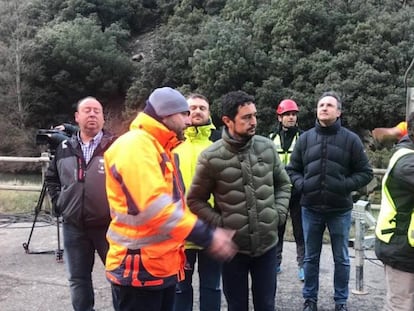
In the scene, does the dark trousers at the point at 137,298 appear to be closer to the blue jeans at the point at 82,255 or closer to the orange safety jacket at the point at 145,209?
the orange safety jacket at the point at 145,209

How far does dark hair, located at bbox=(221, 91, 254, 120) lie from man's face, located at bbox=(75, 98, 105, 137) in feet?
3.63

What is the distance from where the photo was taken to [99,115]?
4156 mm

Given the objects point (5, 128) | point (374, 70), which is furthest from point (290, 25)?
point (5, 128)

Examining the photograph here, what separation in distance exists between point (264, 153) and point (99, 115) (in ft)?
4.55

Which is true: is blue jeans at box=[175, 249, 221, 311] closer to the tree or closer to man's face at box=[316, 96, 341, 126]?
man's face at box=[316, 96, 341, 126]

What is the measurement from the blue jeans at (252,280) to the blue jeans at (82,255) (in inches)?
39.7

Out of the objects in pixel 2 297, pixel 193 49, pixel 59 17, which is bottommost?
pixel 2 297

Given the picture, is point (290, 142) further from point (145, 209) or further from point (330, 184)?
point (145, 209)

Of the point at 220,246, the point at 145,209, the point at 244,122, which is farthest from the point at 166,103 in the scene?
the point at 244,122

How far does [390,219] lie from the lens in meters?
3.31

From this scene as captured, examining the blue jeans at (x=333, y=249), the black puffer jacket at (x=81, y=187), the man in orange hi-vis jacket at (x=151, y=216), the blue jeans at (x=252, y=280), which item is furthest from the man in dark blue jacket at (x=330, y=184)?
the man in orange hi-vis jacket at (x=151, y=216)

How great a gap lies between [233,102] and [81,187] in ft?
4.41

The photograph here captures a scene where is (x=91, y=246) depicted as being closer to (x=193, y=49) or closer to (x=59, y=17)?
(x=193, y=49)

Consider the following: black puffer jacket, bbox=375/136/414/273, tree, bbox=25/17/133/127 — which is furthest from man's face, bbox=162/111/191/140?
tree, bbox=25/17/133/127
